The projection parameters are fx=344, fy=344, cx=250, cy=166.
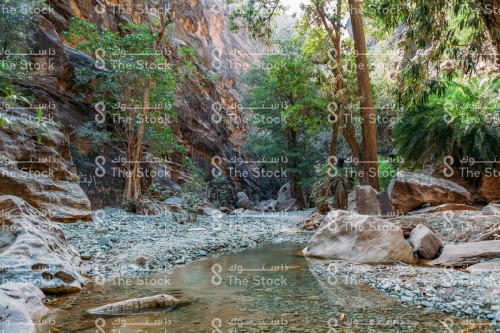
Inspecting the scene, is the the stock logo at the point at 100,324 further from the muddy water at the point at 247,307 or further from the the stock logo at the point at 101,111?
the the stock logo at the point at 101,111

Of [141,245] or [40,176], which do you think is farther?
[40,176]

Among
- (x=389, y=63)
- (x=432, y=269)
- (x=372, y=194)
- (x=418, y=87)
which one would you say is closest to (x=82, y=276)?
(x=432, y=269)

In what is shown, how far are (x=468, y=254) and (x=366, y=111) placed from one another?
18.8 feet

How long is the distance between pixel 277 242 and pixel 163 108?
8024 mm

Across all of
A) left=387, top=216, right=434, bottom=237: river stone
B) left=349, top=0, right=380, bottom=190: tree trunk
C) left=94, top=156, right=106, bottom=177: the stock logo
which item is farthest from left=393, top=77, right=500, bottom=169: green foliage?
left=94, top=156, right=106, bottom=177: the stock logo

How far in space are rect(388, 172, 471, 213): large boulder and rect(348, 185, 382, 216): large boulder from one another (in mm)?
1242

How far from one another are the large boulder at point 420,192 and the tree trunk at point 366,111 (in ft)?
2.59

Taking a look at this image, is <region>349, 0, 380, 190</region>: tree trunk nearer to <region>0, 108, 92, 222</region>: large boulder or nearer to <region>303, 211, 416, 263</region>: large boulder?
<region>303, 211, 416, 263</region>: large boulder

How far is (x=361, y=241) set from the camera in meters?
6.04

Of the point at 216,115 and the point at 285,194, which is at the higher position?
the point at 216,115

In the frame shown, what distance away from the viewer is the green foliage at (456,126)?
1080cm

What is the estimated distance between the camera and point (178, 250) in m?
6.70

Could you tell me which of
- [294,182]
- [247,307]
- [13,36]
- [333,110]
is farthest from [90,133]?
[294,182]

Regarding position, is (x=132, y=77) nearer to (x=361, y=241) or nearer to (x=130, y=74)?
(x=130, y=74)
